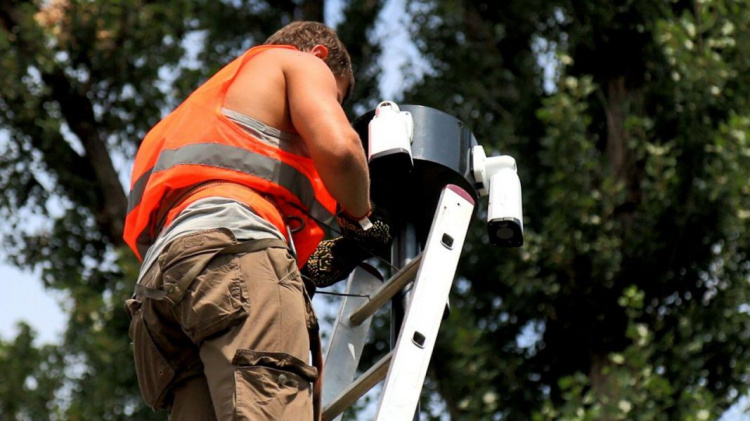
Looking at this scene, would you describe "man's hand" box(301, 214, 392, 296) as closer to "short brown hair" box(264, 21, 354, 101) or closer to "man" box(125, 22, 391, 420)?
"man" box(125, 22, 391, 420)

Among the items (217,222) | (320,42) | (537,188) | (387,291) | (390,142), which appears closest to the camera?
(217,222)

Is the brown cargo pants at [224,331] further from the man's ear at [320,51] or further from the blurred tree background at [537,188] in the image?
the blurred tree background at [537,188]

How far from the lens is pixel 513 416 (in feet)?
29.4

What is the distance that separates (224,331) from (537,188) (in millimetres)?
6739

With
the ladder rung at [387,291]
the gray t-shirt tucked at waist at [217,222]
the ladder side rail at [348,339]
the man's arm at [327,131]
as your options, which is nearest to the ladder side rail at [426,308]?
the ladder rung at [387,291]

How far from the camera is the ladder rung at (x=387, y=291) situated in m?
3.50

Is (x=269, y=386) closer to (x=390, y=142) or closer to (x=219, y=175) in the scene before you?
(x=219, y=175)

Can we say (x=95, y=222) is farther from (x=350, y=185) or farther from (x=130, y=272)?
(x=350, y=185)

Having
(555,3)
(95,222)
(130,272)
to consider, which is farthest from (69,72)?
(555,3)

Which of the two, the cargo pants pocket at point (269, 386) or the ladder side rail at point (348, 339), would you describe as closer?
the cargo pants pocket at point (269, 386)

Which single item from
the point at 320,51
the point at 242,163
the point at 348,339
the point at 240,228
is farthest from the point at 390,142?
the point at 348,339

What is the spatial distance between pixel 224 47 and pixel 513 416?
4.66 metres

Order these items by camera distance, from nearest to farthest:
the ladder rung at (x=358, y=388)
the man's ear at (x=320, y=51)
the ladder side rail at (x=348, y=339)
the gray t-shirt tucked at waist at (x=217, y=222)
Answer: the gray t-shirt tucked at waist at (x=217, y=222), the ladder rung at (x=358, y=388), the man's ear at (x=320, y=51), the ladder side rail at (x=348, y=339)

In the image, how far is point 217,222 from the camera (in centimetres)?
296
